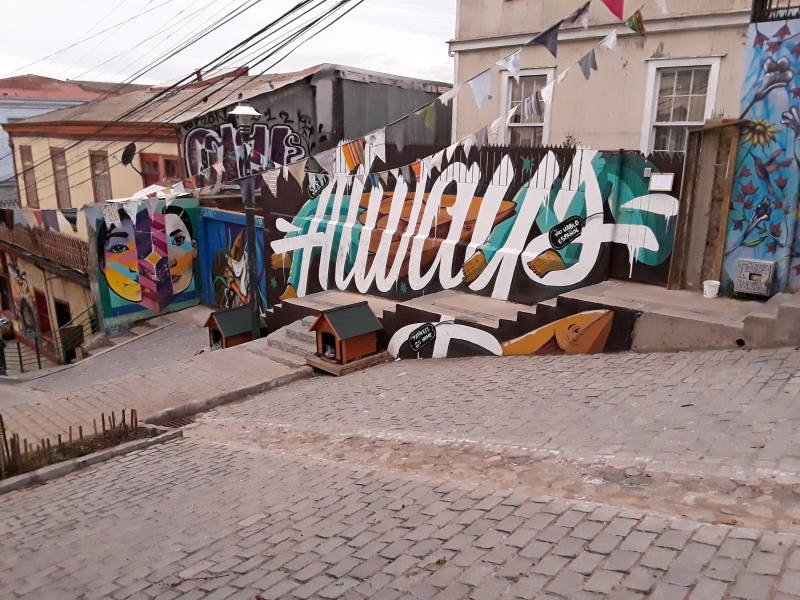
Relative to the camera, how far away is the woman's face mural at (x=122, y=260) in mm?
16172

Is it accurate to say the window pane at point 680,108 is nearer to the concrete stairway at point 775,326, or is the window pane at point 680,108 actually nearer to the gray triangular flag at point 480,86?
the gray triangular flag at point 480,86

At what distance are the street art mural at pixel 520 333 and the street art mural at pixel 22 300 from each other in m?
16.7

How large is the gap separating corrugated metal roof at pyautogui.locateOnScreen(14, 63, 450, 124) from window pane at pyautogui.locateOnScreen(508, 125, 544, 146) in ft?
20.2

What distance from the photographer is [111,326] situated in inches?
655

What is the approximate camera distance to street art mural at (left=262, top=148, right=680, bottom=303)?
9.18 m

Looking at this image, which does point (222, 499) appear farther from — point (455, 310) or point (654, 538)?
point (455, 310)

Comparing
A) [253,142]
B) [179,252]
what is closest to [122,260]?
[179,252]

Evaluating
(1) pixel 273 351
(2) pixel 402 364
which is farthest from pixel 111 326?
(2) pixel 402 364

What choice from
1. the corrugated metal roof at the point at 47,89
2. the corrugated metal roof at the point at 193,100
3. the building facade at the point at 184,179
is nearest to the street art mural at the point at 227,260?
the building facade at the point at 184,179

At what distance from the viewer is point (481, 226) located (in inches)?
427

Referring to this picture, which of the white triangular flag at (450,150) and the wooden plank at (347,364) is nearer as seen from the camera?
the wooden plank at (347,364)

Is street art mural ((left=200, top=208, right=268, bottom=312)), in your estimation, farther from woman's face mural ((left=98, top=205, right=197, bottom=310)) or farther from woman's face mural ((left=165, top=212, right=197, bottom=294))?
woman's face mural ((left=98, top=205, right=197, bottom=310))

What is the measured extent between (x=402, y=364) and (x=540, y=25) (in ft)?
24.0

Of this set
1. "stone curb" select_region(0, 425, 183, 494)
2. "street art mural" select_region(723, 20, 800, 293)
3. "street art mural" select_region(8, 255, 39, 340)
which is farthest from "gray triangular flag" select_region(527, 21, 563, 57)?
"street art mural" select_region(8, 255, 39, 340)
